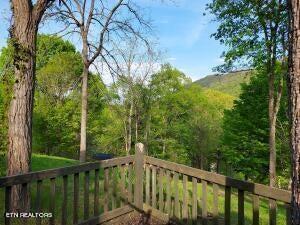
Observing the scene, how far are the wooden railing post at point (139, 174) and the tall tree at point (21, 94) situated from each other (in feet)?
6.18

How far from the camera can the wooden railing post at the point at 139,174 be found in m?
6.42

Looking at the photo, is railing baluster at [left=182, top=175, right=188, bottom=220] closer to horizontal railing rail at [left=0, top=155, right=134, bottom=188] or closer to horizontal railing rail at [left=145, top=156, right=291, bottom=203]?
horizontal railing rail at [left=145, top=156, right=291, bottom=203]

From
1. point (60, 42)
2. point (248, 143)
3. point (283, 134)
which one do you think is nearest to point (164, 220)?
point (283, 134)

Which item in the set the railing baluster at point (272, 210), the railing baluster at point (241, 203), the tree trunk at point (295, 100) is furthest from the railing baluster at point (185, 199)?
the tree trunk at point (295, 100)

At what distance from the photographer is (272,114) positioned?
1571 centimetres

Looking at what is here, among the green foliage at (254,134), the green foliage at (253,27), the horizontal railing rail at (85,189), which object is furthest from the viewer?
the green foliage at (254,134)

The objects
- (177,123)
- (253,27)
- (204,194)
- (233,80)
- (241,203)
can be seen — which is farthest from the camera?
(233,80)

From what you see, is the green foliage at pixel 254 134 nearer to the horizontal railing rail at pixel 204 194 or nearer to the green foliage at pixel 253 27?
the green foliage at pixel 253 27

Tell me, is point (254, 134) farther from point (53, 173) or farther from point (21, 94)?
point (53, 173)

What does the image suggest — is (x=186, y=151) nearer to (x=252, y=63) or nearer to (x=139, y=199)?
(x=252, y=63)

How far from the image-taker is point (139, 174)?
253 inches

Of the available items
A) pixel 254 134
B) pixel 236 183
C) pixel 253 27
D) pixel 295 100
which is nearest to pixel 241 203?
pixel 236 183

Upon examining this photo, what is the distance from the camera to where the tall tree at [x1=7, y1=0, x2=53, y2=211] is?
217 inches

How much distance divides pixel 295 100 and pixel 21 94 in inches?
170
